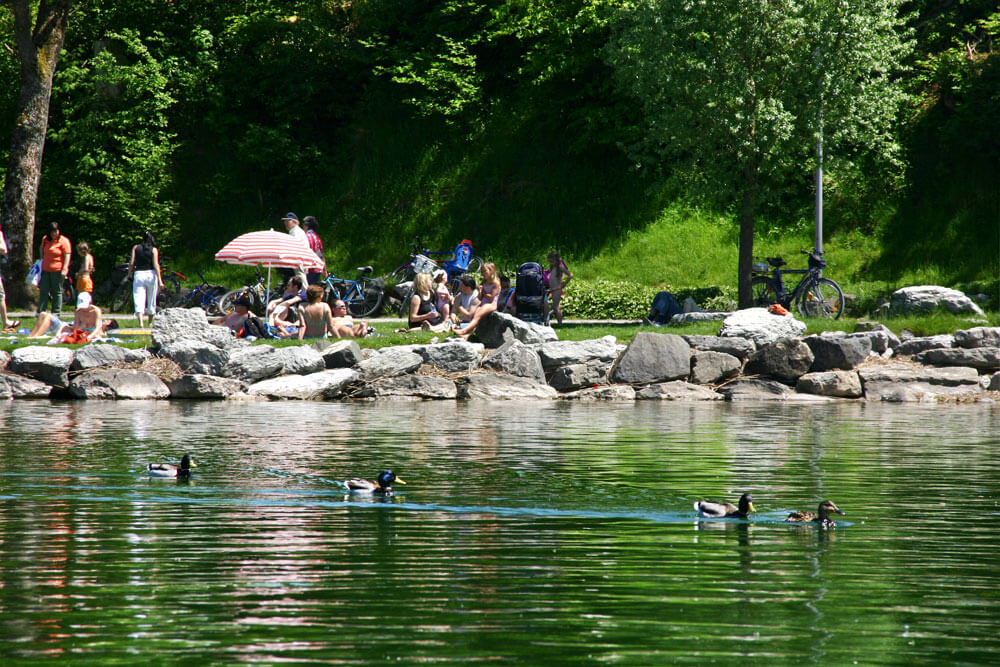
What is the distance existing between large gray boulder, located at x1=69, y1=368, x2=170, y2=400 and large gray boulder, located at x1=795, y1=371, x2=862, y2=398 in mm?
10963

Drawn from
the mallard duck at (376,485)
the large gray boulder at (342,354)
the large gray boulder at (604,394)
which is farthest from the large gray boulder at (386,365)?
the mallard duck at (376,485)

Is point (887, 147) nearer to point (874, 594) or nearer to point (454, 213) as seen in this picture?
point (454, 213)

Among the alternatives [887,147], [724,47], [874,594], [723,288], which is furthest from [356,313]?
[874,594]

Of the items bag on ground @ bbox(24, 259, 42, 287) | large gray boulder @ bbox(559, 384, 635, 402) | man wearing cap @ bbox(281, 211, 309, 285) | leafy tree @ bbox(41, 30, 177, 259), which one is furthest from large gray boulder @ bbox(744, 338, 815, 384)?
leafy tree @ bbox(41, 30, 177, 259)

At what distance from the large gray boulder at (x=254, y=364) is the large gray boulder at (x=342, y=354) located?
789mm

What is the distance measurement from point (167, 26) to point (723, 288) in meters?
20.2

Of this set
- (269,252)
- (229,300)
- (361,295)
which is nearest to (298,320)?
(269,252)

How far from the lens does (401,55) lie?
3425cm

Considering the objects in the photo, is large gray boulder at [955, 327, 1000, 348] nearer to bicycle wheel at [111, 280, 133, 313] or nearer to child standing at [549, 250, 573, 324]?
child standing at [549, 250, 573, 324]

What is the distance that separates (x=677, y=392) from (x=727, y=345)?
1.28 m

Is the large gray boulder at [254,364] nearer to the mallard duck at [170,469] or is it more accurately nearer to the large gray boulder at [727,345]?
the large gray boulder at [727,345]

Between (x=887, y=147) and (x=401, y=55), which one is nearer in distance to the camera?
(x=887, y=147)

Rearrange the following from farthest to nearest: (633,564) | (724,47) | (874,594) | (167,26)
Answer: (167,26) → (724,47) → (633,564) → (874,594)

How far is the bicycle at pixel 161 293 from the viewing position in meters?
30.5
